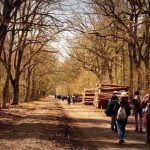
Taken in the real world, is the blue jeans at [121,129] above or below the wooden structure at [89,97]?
below

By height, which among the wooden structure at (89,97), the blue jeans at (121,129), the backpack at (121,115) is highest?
the wooden structure at (89,97)

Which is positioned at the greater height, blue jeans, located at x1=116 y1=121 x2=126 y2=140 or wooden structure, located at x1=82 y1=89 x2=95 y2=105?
wooden structure, located at x1=82 y1=89 x2=95 y2=105

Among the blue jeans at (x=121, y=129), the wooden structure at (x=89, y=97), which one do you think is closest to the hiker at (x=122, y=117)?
the blue jeans at (x=121, y=129)

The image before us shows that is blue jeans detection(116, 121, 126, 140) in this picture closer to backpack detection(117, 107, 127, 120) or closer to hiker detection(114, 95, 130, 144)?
hiker detection(114, 95, 130, 144)

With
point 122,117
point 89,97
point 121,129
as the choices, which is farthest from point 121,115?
point 89,97

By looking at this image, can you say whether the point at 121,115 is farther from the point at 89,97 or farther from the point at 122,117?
the point at 89,97

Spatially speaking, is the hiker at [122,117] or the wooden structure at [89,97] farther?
the wooden structure at [89,97]

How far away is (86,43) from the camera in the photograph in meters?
70.3

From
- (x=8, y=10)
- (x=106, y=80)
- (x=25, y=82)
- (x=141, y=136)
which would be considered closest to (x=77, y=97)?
(x=25, y=82)

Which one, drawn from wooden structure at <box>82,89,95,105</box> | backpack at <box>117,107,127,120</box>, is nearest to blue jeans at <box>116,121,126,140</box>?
backpack at <box>117,107,127,120</box>

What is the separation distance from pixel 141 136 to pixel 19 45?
3276 cm

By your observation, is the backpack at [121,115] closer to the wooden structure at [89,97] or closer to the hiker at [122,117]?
the hiker at [122,117]

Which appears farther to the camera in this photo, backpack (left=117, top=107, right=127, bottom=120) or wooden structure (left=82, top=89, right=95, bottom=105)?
wooden structure (left=82, top=89, right=95, bottom=105)

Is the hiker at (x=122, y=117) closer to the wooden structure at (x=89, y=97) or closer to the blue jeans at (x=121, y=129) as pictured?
the blue jeans at (x=121, y=129)
